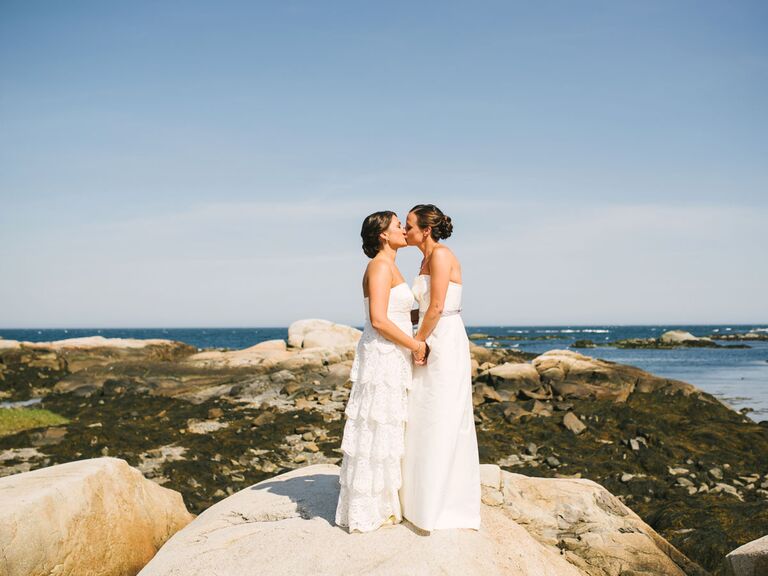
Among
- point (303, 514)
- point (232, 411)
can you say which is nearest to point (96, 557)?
point (303, 514)

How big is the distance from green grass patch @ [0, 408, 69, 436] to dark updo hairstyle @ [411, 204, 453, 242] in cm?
1710

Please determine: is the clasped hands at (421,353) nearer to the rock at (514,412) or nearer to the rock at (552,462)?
the rock at (552,462)

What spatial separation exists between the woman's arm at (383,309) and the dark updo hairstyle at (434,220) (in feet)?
2.22

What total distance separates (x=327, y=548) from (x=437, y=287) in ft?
9.24

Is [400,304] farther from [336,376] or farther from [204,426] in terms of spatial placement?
[336,376]

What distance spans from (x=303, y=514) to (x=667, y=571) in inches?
171

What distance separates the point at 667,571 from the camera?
747cm

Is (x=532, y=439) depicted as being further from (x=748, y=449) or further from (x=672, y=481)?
(x=748, y=449)

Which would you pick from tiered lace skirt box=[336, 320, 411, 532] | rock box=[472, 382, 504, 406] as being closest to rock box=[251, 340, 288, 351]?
rock box=[472, 382, 504, 406]

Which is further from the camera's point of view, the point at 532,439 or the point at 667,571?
the point at 532,439

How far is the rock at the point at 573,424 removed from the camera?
18.8m

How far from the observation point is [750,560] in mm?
6879

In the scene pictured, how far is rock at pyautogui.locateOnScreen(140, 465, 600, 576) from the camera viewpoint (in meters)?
5.84

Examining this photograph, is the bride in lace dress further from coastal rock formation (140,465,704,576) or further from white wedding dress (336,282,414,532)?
coastal rock formation (140,465,704,576)
